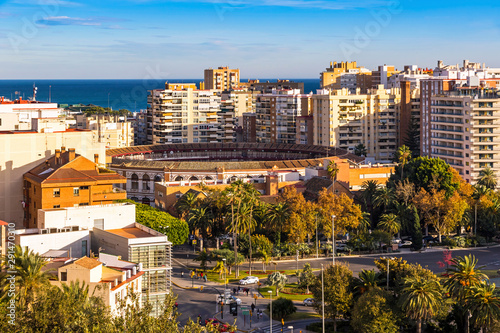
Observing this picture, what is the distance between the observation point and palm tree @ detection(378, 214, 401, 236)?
92062 millimetres

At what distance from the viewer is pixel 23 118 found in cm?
11338

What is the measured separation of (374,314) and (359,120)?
4002 inches

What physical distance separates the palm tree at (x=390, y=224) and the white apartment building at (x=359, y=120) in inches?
2487

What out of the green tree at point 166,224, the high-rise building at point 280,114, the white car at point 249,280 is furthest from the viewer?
the high-rise building at point 280,114

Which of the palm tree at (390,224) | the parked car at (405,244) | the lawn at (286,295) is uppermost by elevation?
the palm tree at (390,224)

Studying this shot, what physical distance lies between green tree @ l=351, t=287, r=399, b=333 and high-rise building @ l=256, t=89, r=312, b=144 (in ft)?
372

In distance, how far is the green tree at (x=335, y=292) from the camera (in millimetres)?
62500

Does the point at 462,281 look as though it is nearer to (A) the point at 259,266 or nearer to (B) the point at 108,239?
(B) the point at 108,239

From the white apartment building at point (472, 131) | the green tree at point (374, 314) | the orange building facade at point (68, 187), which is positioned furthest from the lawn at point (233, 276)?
the white apartment building at point (472, 131)

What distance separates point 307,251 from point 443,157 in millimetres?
43944

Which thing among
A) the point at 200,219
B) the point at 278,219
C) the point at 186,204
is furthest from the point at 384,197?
the point at 186,204

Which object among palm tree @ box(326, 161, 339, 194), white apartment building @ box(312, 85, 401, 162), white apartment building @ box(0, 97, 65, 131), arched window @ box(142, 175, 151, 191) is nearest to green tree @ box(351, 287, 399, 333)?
palm tree @ box(326, 161, 339, 194)

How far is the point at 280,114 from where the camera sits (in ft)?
589

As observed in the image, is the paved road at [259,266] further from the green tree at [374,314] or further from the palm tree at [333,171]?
the palm tree at [333,171]
